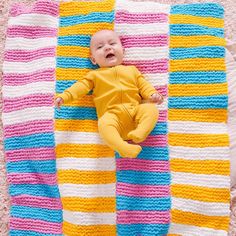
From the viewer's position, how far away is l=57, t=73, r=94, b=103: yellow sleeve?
1.10m

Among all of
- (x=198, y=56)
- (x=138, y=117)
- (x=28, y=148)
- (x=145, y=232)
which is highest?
(x=198, y=56)

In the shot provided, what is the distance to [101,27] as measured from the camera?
1.21 metres

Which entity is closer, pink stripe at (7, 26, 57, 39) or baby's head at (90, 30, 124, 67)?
baby's head at (90, 30, 124, 67)

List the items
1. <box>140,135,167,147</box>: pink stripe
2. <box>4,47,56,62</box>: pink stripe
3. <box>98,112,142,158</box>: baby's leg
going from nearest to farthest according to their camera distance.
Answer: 1. <box>98,112,142,158</box>: baby's leg
2. <box>140,135,167,147</box>: pink stripe
3. <box>4,47,56,62</box>: pink stripe

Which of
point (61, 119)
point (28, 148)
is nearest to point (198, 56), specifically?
point (61, 119)

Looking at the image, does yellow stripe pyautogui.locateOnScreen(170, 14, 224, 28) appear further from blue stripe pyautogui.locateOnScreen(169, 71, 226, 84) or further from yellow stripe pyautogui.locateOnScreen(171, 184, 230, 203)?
yellow stripe pyautogui.locateOnScreen(171, 184, 230, 203)

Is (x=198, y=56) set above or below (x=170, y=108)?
above

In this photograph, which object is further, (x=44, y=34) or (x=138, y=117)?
(x=44, y=34)

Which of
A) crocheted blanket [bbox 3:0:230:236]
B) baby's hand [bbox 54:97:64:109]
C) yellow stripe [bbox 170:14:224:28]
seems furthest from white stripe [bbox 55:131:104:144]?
yellow stripe [bbox 170:14:224:28]

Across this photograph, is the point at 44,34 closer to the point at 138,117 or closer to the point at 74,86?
the point at 74,86

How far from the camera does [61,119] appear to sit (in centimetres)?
118

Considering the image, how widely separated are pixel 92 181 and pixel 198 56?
491 mm

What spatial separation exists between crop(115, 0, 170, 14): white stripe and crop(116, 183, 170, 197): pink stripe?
541mm

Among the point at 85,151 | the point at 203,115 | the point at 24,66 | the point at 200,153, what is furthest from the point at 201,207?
the point at 24,66
